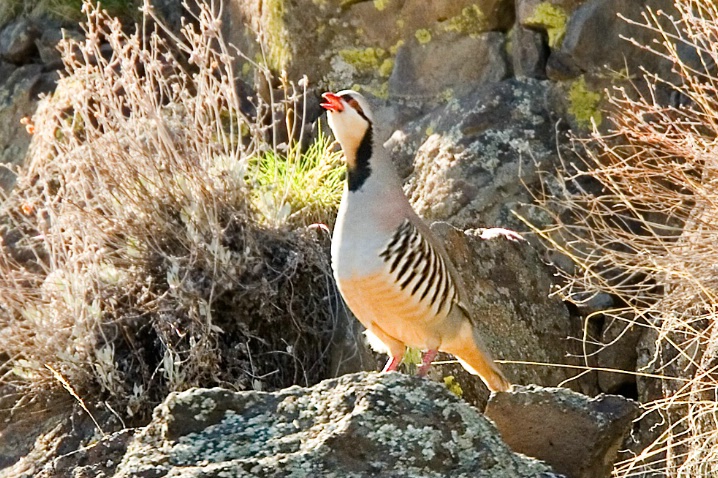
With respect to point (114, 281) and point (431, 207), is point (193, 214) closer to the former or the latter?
point (114, 281)

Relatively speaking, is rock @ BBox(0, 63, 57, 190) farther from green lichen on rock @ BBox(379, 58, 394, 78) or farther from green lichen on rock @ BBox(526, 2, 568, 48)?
Result: green lichen on rock @ BBox(526, 2, 568, 48)

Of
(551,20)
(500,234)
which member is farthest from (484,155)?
(551,20)

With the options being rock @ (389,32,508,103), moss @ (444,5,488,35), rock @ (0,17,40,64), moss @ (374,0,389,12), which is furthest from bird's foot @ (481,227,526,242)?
rock @ (0,17,40,64)

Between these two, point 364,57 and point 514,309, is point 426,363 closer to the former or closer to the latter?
point 514,309

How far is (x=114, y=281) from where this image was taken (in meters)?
5.28

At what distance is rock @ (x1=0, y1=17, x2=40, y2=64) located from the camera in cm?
786

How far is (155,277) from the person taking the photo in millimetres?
5207

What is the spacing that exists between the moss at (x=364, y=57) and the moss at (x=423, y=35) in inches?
9.4

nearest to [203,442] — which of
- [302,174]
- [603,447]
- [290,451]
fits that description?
[290,451]

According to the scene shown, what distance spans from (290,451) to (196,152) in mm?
2664

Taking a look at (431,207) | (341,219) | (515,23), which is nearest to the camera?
(341,219)

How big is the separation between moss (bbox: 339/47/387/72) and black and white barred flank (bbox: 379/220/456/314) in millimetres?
2433

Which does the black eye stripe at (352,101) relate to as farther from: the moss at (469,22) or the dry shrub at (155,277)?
the moss at (469,22)

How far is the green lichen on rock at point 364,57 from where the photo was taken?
255 inches
